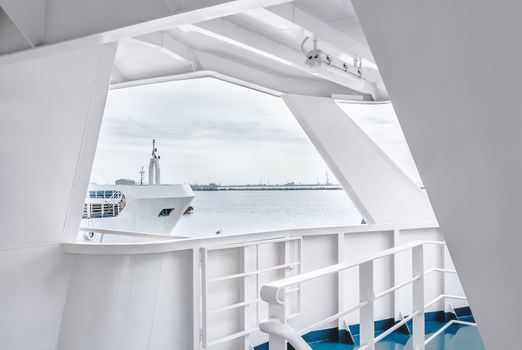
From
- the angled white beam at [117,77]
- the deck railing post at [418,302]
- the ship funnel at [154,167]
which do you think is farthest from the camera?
the ship funnel at [154,167]

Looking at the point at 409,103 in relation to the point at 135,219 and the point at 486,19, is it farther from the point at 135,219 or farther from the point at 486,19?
the point at 135,219

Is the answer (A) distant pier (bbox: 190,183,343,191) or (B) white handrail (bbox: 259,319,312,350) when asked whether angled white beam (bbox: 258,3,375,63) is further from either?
(B) white handrail (bbox: 259,319,312,350)

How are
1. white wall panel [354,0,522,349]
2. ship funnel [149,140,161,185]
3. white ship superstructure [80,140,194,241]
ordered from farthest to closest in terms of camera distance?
white ship superstructure [80,140,194,241], ship funnel [149,140,161,185], white wall panel [354,0,522,349]

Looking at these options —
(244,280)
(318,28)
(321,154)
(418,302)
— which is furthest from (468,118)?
(321,154)

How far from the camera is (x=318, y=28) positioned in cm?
297

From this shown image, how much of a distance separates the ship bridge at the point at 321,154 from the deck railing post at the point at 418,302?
1cm

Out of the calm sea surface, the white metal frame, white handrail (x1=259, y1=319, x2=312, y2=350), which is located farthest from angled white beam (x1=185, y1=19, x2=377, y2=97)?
the calm sea surface

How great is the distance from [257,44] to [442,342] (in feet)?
8.68

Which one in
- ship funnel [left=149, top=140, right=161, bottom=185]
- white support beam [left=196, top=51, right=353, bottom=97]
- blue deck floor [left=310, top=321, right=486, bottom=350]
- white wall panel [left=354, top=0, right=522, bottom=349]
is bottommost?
blue deck floor [left=310, top=321, right=486, bottom=350]

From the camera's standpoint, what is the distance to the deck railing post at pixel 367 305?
1.74 m

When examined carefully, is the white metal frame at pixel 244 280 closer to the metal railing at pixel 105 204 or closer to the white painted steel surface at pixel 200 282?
the white painted steel surface at pixel 200 282

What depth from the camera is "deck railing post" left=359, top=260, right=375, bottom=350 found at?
1.74 meters

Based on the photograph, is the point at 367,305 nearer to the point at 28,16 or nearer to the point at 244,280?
the point at 244,280

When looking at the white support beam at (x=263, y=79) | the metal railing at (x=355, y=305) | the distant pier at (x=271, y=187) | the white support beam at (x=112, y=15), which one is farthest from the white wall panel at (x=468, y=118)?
the distant pier at (x=271, y=187)
